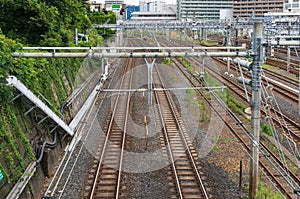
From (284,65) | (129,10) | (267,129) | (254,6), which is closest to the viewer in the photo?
(267,129)

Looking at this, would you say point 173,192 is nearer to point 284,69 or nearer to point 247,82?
point 247,82

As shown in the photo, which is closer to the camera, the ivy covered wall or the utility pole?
the utility pole

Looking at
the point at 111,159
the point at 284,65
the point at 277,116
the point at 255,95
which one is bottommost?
the point at 111,159

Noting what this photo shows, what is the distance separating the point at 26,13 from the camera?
13.3 m

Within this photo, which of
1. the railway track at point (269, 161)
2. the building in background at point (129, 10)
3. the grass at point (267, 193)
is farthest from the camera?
the building in background at point (129, 10)

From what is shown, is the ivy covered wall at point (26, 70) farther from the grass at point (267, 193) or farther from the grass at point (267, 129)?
the grass at point (267, 129)

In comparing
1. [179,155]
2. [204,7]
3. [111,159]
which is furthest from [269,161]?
[204,7]

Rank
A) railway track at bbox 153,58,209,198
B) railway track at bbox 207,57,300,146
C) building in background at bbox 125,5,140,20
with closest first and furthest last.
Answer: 1. railway track at bbox 153,58,209,198
2. railway track at bbox 207,57,300,146
3. building in background at bbox 125,5,140,20

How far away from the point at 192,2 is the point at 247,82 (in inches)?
2987

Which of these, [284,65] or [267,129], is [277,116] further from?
[284,65]

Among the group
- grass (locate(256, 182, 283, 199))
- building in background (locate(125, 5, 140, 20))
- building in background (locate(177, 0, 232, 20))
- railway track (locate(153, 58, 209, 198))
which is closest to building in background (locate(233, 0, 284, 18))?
building in background (locate(177, 0, 232, 20))

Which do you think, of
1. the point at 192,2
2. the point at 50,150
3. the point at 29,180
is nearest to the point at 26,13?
the point at 50,150

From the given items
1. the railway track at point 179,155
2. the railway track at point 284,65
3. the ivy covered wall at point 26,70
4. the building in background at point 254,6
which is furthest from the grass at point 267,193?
the building in background at point 254,6

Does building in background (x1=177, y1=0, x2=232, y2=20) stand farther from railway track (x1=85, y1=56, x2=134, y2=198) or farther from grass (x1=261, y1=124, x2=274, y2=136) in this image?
grass (x1=261, y1=124, x2=274, y2=136)
